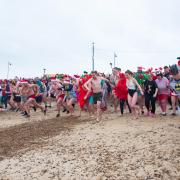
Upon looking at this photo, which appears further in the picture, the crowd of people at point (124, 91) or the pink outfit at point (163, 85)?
the pink outfit at point (163, 85)

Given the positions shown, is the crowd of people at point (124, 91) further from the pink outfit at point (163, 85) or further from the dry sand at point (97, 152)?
the dry sand at point (97, 152)

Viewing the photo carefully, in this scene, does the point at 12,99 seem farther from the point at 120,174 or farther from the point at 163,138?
the point at 120,174

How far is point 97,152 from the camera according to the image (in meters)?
8.70

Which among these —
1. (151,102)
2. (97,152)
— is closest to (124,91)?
(151,102)

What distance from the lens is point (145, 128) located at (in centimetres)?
1096

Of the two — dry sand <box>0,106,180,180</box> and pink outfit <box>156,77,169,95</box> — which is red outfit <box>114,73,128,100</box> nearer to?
pink outfit <box>156,77,169,95</box>

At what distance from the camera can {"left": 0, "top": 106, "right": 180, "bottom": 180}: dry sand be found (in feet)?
24.2

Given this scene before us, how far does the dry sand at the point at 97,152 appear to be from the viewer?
24.2 ft

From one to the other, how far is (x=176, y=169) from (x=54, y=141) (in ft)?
13.9

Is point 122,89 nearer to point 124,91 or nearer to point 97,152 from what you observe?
point 124,91

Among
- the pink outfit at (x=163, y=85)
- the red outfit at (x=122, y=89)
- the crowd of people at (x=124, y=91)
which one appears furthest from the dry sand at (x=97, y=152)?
the red outfit at (x=122, y=89)

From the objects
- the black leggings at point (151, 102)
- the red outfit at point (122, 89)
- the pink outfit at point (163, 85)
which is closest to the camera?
the black leggings at point (151, 102)

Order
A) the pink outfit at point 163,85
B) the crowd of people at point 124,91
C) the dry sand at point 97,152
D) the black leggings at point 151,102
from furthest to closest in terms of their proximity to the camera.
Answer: the pink outfit at point 163,85
the black leggings at point 151,102
the crowd of people at point 124,91
the dry sand at point 97,152

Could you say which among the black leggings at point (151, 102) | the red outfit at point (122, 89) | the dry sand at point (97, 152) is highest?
the red outfit at point (122, 89)
